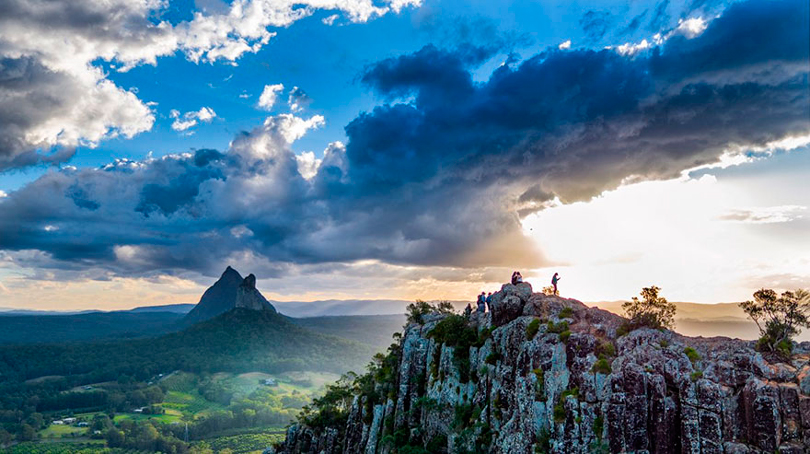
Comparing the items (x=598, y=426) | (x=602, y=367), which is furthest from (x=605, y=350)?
(x=598, y=426)

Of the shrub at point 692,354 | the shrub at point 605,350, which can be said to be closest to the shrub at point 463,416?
the shrub at point 605,350

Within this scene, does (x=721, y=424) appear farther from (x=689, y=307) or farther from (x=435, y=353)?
(x=689, y=307)

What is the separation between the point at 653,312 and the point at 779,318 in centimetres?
1123

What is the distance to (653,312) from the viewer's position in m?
52.3

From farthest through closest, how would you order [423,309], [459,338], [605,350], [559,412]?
[423,309] < [459,338] < [605,350] < [559,412]

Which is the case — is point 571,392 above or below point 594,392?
below

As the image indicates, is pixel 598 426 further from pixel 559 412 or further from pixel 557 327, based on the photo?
pixel 557 327

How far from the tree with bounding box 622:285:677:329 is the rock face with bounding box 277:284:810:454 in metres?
2.30

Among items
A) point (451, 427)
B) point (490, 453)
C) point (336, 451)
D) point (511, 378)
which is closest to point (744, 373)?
point (511, 378)

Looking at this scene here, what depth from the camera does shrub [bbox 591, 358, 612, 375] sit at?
46.6 m

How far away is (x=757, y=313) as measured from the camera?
4772cm

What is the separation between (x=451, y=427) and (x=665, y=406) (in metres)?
29.8

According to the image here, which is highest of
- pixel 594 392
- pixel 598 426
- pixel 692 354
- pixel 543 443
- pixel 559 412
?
pixel 692 354

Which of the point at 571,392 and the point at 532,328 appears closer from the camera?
the point at 571,392
